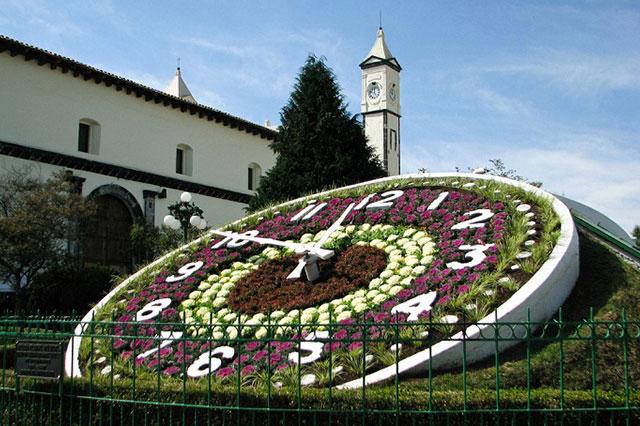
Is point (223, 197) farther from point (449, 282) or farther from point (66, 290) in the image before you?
point (449, 282)

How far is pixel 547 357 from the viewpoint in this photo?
21.2 ft

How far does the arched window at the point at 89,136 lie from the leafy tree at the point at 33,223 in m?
5.43

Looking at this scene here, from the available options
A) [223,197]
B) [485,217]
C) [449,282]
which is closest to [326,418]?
[449,282]

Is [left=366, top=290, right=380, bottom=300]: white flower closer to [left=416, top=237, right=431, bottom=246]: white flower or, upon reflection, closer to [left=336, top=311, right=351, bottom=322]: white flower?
[left=336, top=311, right=351, bottom=322]: white flower

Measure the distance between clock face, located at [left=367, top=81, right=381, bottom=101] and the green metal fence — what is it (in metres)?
46.5

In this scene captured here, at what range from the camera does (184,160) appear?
107ft

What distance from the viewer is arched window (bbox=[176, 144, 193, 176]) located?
107 feet

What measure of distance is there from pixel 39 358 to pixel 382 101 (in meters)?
47.2

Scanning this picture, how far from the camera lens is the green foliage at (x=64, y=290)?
60.4 feet

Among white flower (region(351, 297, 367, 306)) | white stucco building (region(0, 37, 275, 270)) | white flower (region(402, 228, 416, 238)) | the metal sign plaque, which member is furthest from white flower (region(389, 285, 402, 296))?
white stucco building (region(0, 37, 275, 270))

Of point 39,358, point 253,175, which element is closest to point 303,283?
point 39,358

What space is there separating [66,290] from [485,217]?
12.5 m

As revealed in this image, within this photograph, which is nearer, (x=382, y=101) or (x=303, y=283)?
(x=303, y=283)

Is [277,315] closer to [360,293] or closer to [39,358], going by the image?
[360,293]
